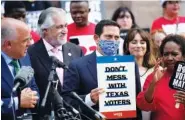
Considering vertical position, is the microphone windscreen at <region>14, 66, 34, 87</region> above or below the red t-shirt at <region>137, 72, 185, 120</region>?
above

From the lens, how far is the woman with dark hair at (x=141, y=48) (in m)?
6.51

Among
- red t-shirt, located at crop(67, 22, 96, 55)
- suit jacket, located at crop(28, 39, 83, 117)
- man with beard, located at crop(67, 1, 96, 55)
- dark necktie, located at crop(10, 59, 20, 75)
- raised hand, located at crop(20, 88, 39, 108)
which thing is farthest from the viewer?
man with beard, located at crop(67, 1, 96, 55)

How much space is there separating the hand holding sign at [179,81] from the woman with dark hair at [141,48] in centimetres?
114

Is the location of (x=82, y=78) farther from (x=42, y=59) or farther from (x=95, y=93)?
(x=42, y=59)

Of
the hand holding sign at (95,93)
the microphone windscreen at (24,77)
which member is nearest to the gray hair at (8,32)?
the microphone windscreen at (24,77)

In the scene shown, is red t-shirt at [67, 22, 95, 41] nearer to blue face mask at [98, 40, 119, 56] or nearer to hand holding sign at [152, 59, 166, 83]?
blue face mask at [98, 40, 119, 56]

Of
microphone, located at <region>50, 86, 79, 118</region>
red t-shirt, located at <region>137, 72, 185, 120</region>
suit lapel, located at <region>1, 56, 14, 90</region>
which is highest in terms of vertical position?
suit lapel, located at <region>1, 56, 14, 90</region>

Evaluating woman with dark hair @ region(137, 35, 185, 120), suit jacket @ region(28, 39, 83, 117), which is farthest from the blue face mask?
suit jacket @ region(28, 39, 83, 117)

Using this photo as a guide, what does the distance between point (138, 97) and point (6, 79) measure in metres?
1.21

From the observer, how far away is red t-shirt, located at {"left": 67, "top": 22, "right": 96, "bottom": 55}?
303 inches

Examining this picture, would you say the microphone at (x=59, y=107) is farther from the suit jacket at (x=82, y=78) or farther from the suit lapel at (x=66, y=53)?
the suit lapel at (x=66, y=53)

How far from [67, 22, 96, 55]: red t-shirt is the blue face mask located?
5.94 ft

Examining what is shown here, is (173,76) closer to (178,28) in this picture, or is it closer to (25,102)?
(25,102)

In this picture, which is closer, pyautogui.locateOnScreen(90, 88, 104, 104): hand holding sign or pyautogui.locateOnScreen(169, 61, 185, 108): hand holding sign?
pyautogui.locateOnScreen(169, 61, 185, 108): hand holding sign
